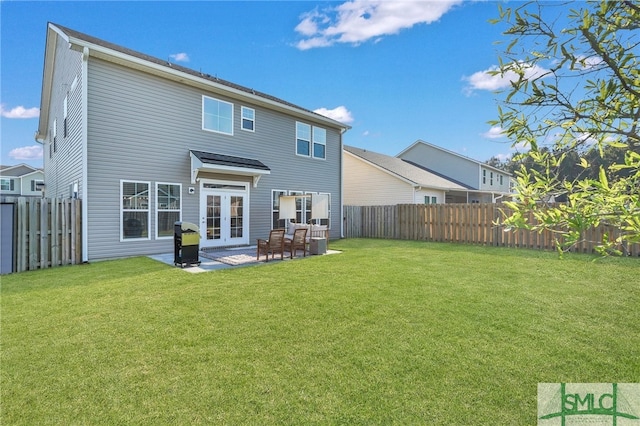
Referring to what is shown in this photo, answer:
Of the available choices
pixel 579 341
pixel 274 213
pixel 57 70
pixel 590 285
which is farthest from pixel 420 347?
pixel 57 70

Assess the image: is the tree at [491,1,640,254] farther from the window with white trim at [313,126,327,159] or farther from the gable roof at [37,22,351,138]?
the window with white trim at [313,126,327,159]

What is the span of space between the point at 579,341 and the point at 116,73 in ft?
39.8

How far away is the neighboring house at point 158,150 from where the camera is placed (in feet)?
29.7

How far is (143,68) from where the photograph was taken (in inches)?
384

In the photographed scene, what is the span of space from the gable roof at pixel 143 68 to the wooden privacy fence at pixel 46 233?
4232 millimetres

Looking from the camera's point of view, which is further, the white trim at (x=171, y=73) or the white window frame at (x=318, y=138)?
the white window frame at (x=318, y=138)

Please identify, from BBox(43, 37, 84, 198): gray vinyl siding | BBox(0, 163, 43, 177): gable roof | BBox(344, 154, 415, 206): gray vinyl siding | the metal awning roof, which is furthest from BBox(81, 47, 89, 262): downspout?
BBox(0, 163, 43, 177): gable roof

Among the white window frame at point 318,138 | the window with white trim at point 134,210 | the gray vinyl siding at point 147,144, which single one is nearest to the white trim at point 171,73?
the gray vinyl siding at point 147,144

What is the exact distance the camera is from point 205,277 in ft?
23.4

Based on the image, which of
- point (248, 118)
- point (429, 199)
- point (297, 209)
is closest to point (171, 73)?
point (248, 118)

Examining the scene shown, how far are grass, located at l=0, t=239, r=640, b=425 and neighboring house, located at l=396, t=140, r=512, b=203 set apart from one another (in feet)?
71.0

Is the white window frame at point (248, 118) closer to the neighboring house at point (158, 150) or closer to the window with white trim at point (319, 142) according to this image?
the neighboring house at point (158, 150)

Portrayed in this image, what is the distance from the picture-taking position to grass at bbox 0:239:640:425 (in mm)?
2639

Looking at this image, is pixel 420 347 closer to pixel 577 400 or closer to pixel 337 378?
pixel 337 378
